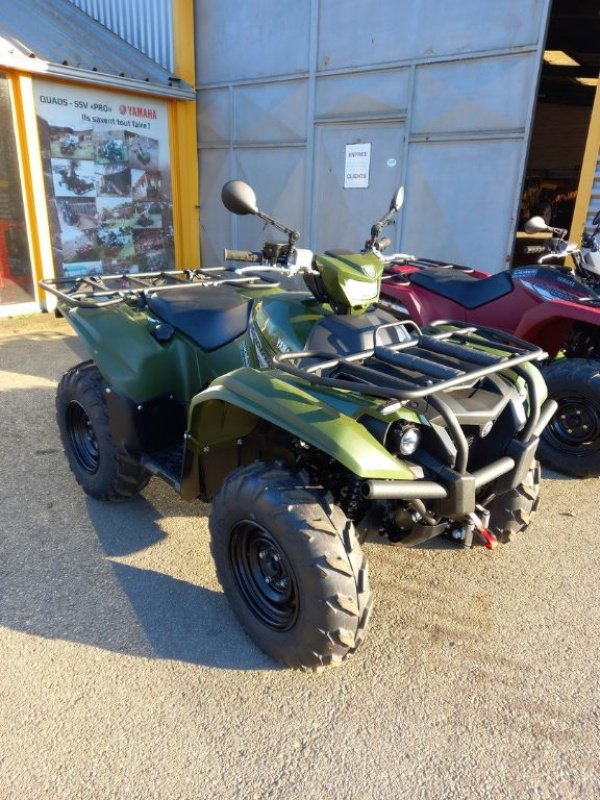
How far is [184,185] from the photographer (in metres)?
8.84

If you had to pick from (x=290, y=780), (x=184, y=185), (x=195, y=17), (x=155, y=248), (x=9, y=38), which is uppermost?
(x=195, y=17)

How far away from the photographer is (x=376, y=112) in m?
6.91

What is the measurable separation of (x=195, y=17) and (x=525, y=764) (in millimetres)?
9426

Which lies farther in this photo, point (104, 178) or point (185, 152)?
point (185, 152)

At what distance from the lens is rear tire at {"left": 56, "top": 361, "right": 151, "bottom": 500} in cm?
309

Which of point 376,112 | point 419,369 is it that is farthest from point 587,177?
point 419,369

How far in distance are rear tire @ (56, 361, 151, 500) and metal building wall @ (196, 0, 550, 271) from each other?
471 cm

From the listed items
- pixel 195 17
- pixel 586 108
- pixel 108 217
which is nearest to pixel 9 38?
pixel 108 217

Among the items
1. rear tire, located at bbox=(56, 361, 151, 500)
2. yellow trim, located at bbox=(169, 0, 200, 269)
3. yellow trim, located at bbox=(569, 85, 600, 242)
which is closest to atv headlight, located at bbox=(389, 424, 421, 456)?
rear tire, located at bbox=(56, 361, 151, 500)

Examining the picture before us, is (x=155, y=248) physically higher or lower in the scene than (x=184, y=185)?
lower

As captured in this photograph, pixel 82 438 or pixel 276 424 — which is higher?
pixel 276 424

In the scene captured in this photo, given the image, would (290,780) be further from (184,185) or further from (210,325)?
(184,185)

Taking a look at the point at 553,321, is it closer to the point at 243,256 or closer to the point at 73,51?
the point at 243,256

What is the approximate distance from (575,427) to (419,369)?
2138mm
